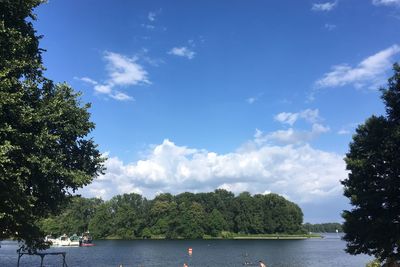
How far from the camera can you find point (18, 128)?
933 inches

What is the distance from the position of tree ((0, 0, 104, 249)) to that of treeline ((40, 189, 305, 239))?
153m

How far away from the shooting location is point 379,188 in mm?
38281

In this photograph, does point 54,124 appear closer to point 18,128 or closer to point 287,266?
point 18,128

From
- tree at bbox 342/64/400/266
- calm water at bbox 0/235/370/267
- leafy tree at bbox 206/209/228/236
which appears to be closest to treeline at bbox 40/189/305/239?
leafy tree at bbox 206/209/228/236

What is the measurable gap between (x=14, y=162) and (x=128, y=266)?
2229 inches

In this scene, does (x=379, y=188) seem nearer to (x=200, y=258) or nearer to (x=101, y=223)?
(x=200, y=258)

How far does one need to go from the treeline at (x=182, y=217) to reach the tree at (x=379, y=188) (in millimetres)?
143994

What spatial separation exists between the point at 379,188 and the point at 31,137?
29673 mm

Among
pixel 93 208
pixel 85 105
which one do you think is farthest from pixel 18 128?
pixel 93 208

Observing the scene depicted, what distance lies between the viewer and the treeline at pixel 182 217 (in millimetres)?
181375

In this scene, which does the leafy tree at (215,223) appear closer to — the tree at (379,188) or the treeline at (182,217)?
the treeline at (182,217)

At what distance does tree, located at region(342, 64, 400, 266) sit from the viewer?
3700 centimetres

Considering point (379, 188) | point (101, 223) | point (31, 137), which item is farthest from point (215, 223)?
point (31, 137)

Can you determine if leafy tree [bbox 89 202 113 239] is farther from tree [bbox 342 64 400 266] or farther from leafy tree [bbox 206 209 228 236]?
tree [bbox 342 64 400 266]
